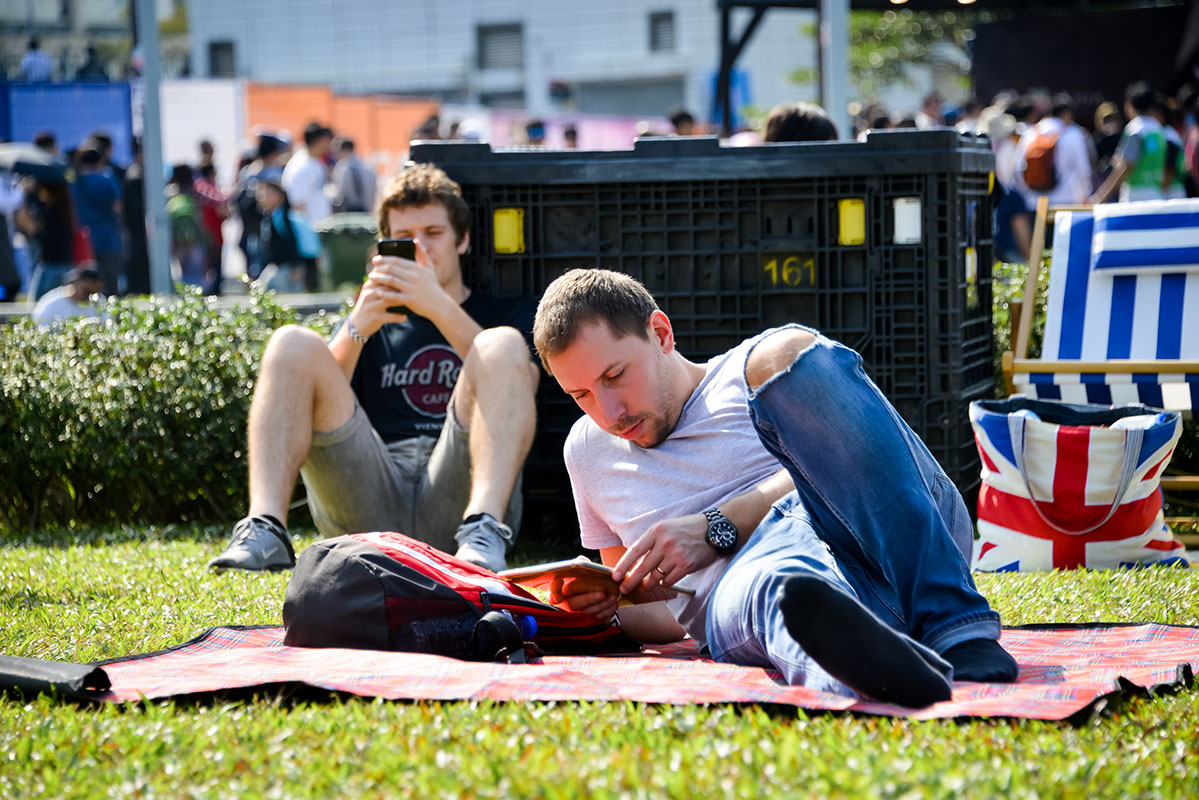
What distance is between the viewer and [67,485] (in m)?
6.41

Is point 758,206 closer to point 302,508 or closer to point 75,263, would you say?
point 302,508

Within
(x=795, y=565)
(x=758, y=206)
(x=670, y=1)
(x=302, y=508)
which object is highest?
(x=670, y=1)

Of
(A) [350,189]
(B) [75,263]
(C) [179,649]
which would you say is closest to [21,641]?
(C) [179,649]

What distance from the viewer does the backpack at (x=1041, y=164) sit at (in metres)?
13.4

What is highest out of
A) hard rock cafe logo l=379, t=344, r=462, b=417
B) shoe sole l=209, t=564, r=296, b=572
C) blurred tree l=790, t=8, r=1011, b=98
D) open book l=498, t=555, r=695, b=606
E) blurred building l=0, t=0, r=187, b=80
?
blurred building l=0, t=0, r=187, b=80

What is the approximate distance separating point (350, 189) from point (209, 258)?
214 centimetres

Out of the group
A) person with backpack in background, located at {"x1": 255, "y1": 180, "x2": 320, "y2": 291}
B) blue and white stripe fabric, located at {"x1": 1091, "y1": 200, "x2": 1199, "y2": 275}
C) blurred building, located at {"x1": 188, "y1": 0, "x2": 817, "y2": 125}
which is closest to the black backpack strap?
blue and white stripe fabric, located at {"x1": 1091, "y1": 200, "x2": 1199, "y2": 275}

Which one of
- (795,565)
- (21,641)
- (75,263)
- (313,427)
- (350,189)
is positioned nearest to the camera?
(795,565)

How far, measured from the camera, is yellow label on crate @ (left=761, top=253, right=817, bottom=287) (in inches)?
209

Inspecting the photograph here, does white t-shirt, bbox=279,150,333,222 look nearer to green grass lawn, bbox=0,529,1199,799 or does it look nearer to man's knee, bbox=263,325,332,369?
man's knee, bbox=263,325,332,369

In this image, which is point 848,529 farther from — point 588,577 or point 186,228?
point 186,228

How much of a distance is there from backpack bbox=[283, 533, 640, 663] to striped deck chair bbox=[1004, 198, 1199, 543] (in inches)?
113

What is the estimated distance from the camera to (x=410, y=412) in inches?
214

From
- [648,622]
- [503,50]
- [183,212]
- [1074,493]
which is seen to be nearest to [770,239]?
[1074,493]
